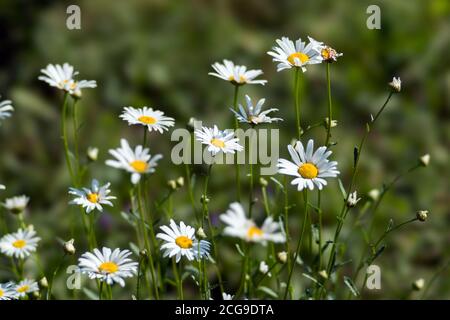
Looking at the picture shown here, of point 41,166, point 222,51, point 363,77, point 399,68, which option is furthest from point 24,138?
point 399,68

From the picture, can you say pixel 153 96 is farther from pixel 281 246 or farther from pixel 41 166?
pixel 281 246

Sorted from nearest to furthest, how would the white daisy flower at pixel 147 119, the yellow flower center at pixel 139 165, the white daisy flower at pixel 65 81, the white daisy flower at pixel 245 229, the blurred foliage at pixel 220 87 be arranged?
the white daisy flower at pixel 245 229
the yellow flower center at pixel 139 165
the white daisy flower at pixel 147 119
the white daisy flower at pixel 65 81
the blurred foliage at pixel 220 87

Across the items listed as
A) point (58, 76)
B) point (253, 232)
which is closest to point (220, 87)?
point (58, 76)

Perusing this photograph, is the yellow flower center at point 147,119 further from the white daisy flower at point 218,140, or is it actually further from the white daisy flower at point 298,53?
the white daisy flower at point 298,53

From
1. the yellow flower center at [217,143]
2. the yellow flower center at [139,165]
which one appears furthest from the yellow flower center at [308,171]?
the yellow flower center at [139,165]

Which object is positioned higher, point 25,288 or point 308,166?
point 308,166

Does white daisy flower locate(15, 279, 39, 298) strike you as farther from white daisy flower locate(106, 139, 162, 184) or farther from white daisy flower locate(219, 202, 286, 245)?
white daisy flower locate(219, 202, 286, 245)

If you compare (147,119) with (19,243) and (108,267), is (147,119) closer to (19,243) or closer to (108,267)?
(108,267)
